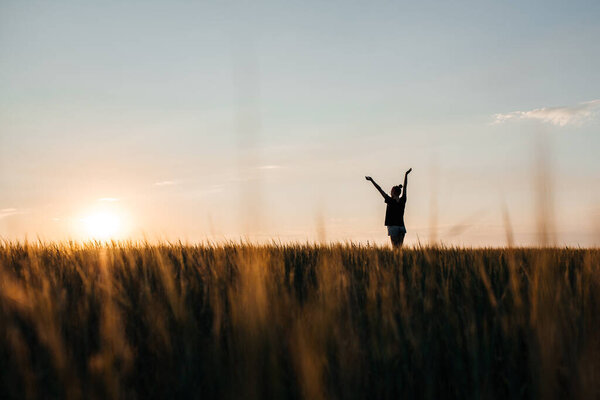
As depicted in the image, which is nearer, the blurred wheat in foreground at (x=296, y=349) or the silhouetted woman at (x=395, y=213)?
the blurred wheat in foreground at (x=296, y=349)

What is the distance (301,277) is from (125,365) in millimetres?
2071

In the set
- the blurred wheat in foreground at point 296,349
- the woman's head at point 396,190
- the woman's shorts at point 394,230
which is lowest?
the woman's shorts at point 394,230

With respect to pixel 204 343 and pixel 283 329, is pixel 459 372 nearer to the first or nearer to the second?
pixel 283 329

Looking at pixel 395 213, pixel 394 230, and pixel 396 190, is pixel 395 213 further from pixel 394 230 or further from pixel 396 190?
pixel 396 190

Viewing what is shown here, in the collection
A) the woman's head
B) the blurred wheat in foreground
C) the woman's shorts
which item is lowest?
the woman's shorts

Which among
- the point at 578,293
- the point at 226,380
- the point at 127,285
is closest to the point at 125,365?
the point at 226,380

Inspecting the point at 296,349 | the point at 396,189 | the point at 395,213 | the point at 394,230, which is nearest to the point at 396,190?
the point at 396,189

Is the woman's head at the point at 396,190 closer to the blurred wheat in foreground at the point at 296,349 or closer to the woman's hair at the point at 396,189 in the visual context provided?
the woman's hair at the point at 396,189

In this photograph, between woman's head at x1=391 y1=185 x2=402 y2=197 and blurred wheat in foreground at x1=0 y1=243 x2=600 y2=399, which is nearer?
blurred wheat in foreground at x1=0 y1=243 x2=600 y2=399

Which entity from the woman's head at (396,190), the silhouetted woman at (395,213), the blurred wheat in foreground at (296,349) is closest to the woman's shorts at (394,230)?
the silhouetted woman at (395,213)

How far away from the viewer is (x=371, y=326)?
2457mm

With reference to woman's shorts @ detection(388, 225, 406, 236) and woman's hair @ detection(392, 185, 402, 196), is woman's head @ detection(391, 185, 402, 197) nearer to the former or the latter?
woman's hair @ detection(392, 185, 402, 196)

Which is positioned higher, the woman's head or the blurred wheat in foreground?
the woman's head

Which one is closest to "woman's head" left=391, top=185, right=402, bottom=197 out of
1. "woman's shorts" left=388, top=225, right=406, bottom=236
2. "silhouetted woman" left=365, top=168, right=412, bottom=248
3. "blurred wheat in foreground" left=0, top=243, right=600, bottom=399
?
"silhouetted woman" left=365, top=168, right=412, bottom=248
